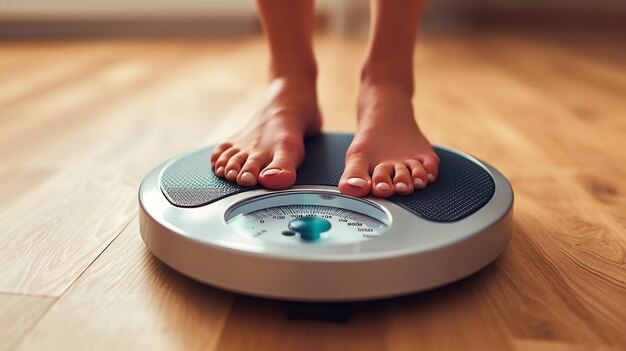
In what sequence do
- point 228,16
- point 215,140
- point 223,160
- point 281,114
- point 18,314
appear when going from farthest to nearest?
point 228,16 < point 215,140 < point 281,114 < point 223,160 < point 18,314

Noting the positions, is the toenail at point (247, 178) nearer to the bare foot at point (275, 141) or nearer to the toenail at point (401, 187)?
the bare foot at point (275, 141)

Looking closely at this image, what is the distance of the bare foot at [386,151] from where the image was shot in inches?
36.4

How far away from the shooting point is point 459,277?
812mm

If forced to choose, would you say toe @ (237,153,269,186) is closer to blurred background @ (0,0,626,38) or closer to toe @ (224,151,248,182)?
toe @ (224,151,248,182)

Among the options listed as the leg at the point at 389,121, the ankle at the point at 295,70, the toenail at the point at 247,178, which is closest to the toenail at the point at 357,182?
the leg at the point at 389,121

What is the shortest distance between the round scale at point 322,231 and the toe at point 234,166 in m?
0.01

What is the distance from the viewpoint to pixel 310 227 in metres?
0.83

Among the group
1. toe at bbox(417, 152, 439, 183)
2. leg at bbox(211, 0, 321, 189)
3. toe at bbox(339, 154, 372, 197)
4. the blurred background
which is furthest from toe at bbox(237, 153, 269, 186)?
the blurred background

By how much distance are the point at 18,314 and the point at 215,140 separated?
2.58ft

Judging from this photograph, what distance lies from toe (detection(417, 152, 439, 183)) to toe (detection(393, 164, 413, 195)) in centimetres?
3

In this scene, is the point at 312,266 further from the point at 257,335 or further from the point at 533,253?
the point at 533,253

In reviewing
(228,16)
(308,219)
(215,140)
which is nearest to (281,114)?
(308,219)

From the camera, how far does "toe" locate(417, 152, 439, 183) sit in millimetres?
966

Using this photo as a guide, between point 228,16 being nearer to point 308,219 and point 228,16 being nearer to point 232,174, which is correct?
point 232,174
